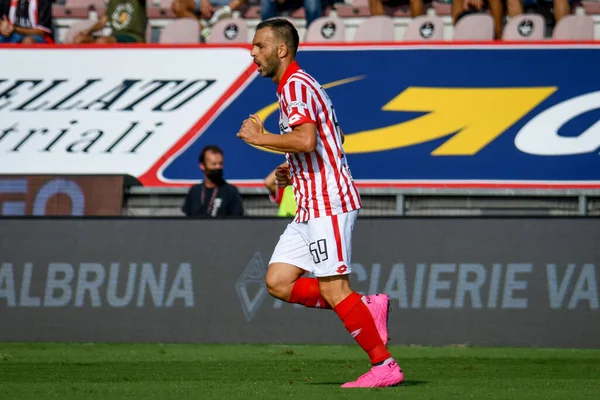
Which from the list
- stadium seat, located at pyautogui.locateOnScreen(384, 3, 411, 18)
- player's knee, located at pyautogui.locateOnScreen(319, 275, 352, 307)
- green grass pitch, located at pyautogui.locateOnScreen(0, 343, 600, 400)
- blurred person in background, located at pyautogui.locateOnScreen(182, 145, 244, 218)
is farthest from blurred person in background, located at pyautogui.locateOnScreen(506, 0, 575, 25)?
player's knee, located at pyautogui.locateOnScreen(319, 275, 352, 307)

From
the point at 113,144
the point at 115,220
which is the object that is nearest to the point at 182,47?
the point at 113,144

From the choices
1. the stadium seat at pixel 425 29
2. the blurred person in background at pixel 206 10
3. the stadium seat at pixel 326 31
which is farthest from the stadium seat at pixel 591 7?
the blurred person in background at pixel 206 10

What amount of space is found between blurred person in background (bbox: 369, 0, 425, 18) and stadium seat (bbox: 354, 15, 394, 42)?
1.19 feet

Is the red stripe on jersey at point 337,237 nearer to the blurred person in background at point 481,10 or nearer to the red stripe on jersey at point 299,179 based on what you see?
the red stripe on jersey at point 299,179

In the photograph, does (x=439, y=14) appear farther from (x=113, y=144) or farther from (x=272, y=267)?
(x=272, y=267)

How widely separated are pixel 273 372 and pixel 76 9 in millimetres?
10499

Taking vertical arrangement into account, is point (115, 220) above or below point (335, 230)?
below

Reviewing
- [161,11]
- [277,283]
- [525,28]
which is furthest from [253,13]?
[277,283]

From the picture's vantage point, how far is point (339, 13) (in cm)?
1584

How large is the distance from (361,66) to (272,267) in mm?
8486

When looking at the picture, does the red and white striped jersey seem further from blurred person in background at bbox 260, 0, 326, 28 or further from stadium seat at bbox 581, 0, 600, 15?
stadium seat at bbox 581, 0, 600, 15

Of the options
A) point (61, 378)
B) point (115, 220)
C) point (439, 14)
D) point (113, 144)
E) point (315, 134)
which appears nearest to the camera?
point (315, 134)

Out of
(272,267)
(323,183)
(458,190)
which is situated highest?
(323,183)

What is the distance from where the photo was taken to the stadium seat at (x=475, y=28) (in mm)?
14805
